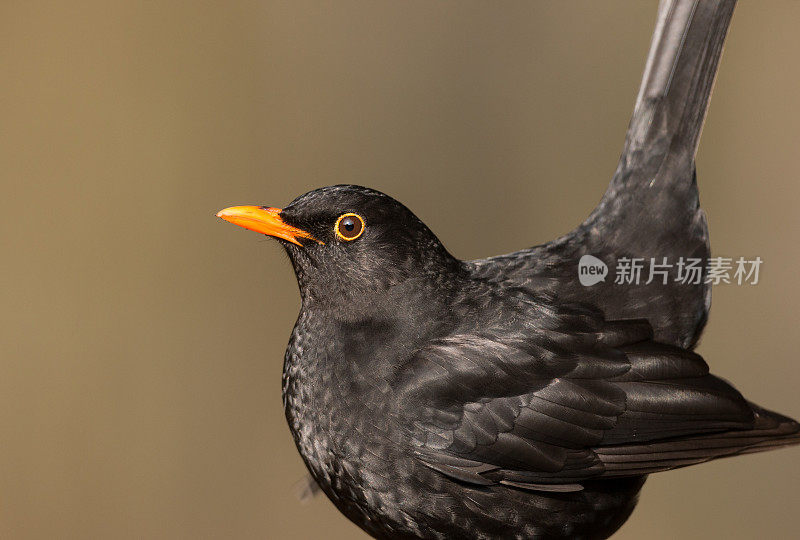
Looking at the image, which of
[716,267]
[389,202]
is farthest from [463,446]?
[716,267]

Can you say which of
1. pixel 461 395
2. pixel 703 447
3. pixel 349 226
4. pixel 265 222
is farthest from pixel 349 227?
pixel 703 447

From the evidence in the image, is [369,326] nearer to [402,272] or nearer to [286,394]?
[402,272]

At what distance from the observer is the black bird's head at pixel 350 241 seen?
8.98 ft

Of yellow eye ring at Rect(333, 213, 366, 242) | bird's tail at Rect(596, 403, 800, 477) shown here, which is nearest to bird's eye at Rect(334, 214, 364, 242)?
yellow eye ring at Rect(333, 213, 366, 242)

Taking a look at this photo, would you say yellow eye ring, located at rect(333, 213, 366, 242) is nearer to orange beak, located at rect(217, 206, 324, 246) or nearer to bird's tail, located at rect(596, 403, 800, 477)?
orange beak, located at rect(217, 206, 324, 246)

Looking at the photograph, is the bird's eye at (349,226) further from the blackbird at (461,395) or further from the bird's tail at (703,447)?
the bird's tail at (703,447)

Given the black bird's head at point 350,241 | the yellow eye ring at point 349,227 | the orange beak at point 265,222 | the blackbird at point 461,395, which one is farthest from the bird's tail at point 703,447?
the orange beak at point 265,222

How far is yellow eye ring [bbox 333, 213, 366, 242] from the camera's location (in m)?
2.75

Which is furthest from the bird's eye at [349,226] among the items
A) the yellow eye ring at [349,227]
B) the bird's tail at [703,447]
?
the bird's tail at [703,447]

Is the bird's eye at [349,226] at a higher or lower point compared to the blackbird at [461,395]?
higher

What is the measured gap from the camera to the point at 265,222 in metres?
2.76

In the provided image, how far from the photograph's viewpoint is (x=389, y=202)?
2.77 m

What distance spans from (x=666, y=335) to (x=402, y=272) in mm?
1080

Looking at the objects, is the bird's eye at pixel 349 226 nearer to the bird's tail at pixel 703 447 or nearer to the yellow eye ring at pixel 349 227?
the yellow eye ring at pixel 349 227
